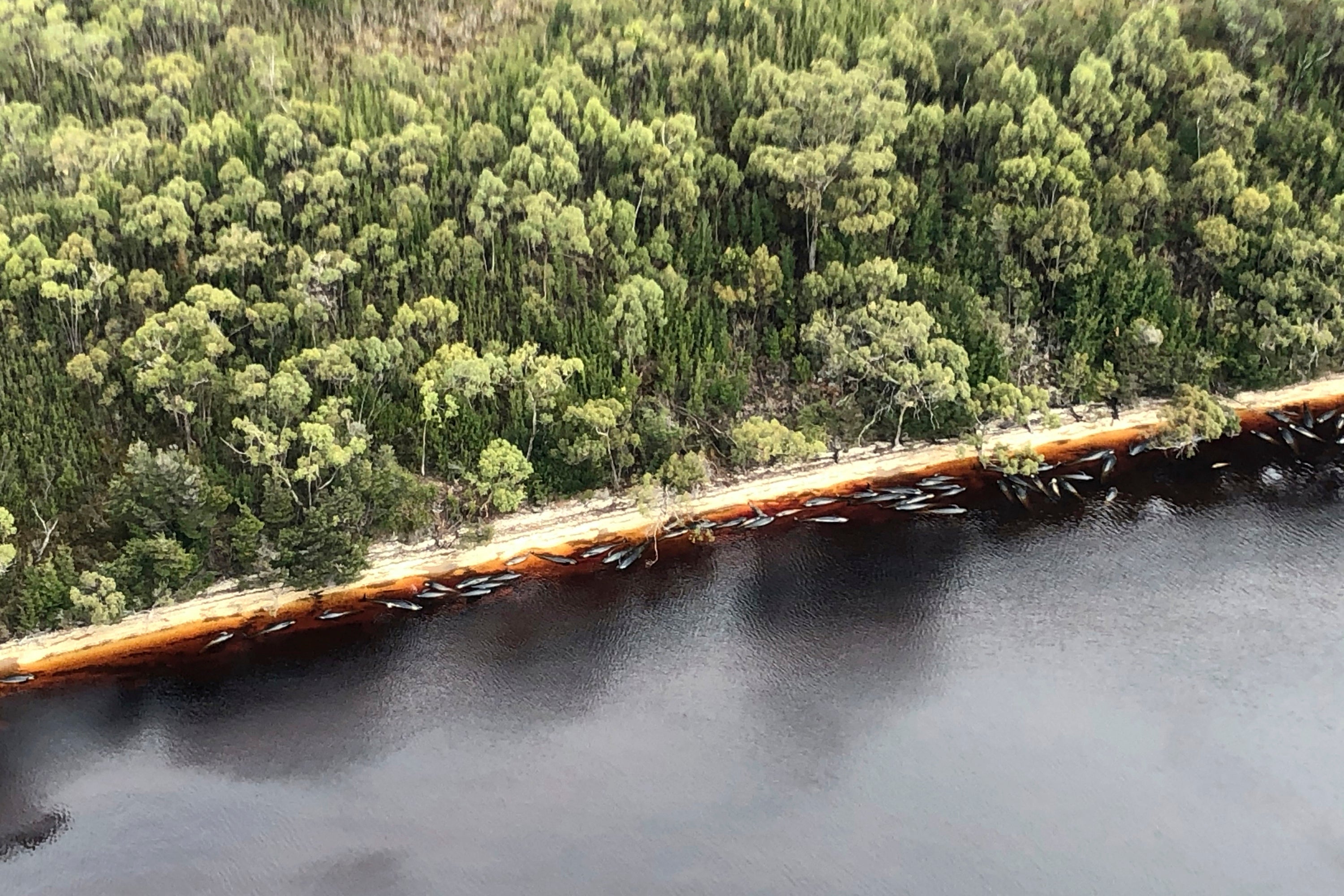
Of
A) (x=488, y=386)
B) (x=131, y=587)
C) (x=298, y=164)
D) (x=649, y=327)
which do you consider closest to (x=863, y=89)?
(x=649, y=327)

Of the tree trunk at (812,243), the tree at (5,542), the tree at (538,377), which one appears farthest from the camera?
the tree trunk at (812,243)

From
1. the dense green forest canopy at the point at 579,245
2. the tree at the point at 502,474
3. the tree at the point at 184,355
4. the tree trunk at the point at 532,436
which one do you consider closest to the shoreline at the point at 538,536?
the dense green forest canopy at the point at 579,245

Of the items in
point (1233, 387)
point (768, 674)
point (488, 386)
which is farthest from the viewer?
point (1233, 387)

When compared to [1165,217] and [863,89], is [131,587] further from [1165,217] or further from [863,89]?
[1165,217]

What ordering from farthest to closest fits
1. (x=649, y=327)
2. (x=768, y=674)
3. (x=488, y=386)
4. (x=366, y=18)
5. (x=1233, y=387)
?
1. (x=366, y=18)
2. (x=1233, y=387)
3. (x=649, y=327)
4. (x=488, y=386)
5. (x=768, y=674)

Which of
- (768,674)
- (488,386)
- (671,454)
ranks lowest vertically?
(768,674)

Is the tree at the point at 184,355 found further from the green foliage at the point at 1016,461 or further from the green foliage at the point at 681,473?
the green foliage at the point at 1016,461

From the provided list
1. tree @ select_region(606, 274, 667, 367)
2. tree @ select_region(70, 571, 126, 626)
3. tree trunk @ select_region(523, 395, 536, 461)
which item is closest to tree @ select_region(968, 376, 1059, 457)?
tree @ select_region(606, 274, 667, 367)
